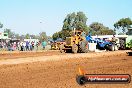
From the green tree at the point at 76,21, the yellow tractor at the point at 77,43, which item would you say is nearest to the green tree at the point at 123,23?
the green tree at the point at 76,21

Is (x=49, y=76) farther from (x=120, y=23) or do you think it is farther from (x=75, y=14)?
(x=120, y=23)

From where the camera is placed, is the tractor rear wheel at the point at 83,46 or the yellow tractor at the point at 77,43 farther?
the yellow tractor at the point at 77,43

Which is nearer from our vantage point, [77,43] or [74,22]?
[77,43]

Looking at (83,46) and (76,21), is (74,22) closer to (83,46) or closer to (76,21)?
(76,21)

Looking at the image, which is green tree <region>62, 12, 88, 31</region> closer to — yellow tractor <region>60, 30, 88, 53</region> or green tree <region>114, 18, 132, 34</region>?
green tree <region>114, 18, 132, 34</region>

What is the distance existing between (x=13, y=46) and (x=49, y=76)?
30.7 metres

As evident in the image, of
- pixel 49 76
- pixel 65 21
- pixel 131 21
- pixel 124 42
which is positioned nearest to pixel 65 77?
pixel 49 76

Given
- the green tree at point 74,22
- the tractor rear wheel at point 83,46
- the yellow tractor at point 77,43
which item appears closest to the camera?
the tractor rear wheel at point 83,46

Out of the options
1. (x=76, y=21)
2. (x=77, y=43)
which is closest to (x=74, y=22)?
(x=76, y=21)

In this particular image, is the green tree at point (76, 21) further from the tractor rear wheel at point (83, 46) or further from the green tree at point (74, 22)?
the tractor rear wheel at point (83, 46)

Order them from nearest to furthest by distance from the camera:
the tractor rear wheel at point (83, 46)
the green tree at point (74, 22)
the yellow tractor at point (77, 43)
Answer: the tractor rear wheel at point (83, 46) < the yellow tractor at point (77, 43) < the green tree at point (74, 22)

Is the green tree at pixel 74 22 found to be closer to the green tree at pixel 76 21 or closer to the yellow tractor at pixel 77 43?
the green tree at pixel 76 21

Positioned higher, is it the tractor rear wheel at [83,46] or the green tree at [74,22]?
the green tree at [74,22]

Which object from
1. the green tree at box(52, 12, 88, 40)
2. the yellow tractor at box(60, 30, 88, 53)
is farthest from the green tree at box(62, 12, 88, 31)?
the yellow tractor at box(60, 30, 88, 53)
